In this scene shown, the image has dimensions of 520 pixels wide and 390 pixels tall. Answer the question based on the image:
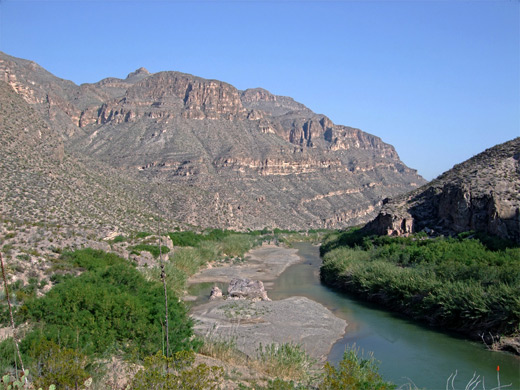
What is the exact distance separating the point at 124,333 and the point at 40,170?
30.6m

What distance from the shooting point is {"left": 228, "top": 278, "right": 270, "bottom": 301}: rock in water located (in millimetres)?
23797

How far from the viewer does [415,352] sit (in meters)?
15.3

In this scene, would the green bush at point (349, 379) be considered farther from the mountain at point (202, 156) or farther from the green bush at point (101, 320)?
the mountain at point (202, 156)

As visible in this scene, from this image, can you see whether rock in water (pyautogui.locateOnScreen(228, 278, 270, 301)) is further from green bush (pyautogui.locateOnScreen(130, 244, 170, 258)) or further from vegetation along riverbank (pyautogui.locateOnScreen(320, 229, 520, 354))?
green bush (pyautogui.locateOnScreen(130, 244, 170, 258))

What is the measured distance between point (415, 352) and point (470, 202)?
15091 millimetres

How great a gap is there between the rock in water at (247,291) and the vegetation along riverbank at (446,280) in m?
5.90

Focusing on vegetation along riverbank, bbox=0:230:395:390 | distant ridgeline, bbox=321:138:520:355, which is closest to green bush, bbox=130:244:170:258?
distant ridgeline, bbox=321:138:520:355

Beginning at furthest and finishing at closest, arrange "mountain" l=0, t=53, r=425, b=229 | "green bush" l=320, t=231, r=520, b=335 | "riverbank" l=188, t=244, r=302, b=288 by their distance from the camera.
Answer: "mountain" l=0, t=53, r=425, b=229 < "riverbank" l=188, t=244, r=302, b=288 < "green bush" l=320, t=231, r=520, b=335

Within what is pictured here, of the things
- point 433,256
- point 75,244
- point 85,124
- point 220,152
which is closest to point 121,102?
point 85,124

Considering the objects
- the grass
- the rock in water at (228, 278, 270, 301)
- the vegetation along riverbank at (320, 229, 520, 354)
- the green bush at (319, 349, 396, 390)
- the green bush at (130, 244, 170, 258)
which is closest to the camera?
the green bush at (319, 349, 396, 390)

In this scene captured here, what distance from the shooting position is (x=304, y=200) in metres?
104

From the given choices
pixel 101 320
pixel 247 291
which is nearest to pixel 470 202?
pixel 247 291

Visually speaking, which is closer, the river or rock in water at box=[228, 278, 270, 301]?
the river

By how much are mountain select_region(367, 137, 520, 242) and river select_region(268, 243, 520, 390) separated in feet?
30.0
